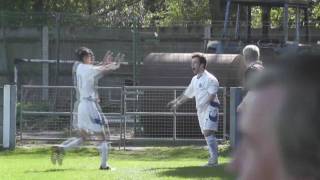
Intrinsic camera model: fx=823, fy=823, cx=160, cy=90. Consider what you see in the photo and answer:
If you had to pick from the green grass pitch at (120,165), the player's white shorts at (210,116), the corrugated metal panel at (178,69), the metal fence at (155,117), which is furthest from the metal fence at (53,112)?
the player's white shorts at (210,116)

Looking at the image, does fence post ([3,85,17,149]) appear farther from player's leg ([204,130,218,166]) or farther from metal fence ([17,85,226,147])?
player's leg ([204,130,218,166])

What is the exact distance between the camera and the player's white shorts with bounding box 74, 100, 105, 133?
12.7 metres

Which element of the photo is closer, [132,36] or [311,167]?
[311,167]

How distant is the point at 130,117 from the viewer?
17.4m

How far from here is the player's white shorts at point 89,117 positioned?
41.7 feet

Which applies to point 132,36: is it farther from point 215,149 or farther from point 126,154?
point 215,149

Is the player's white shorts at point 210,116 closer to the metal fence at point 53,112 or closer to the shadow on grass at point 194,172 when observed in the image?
the shadow on grass at point 194,172

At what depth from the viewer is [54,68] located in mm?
23062

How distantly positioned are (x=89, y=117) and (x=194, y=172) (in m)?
2.03

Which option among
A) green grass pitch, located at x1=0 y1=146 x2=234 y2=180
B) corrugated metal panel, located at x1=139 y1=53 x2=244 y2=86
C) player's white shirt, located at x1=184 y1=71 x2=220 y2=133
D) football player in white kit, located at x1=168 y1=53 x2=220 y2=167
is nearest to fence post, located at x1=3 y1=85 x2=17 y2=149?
green grass pitch, located at x1=0 y1=146 x2=234 y2=180

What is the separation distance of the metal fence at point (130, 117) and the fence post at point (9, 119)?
26.5 inches

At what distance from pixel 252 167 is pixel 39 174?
412 inches

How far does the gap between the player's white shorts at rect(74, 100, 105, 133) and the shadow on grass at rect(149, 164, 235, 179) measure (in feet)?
3.90

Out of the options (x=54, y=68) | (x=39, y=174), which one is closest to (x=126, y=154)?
(x=39, y=174)
